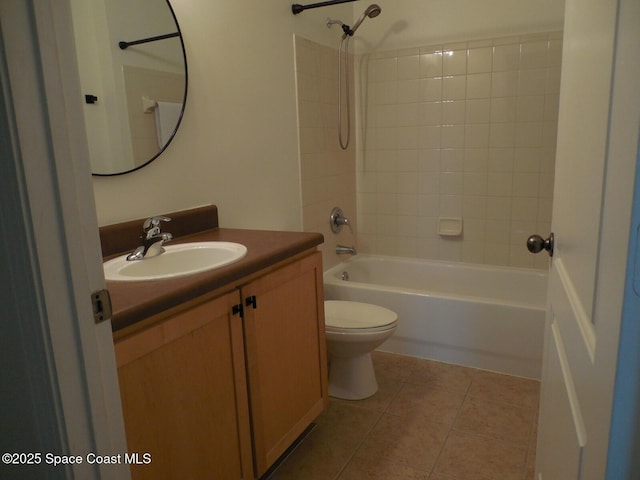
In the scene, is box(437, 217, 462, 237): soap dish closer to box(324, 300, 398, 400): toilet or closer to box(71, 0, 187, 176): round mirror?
box(324, 300, 398, 400): toilet

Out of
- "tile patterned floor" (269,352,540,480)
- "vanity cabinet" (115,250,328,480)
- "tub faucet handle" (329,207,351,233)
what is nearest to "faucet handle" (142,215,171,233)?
"vanity cabinet" (115,250,328,480)

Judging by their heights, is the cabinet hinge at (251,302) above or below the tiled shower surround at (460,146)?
below

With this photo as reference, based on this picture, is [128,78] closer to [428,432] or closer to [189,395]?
[189,395]

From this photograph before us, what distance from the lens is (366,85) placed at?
3.17m

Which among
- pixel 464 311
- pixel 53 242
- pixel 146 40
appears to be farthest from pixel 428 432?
pixel 146 40

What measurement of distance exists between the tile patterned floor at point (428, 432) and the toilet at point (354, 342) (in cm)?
7

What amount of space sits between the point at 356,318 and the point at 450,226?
1208 millimetres

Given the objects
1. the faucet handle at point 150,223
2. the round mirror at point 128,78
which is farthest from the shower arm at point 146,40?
the faucet handle at point 150,223

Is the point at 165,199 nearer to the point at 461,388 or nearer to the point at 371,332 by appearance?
the point at 371,332

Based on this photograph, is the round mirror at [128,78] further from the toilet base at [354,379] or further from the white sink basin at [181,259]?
the toilet base at [354,379]

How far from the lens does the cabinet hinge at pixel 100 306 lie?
80 centimetres

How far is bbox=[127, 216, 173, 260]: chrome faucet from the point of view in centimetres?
152

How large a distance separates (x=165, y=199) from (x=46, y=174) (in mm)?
1114

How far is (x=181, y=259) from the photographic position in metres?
1.65
